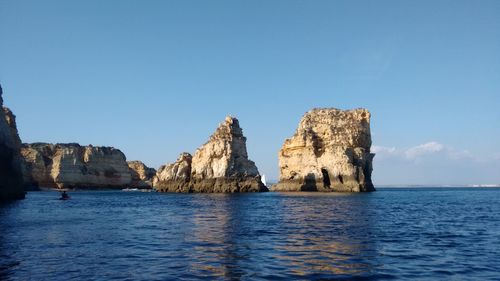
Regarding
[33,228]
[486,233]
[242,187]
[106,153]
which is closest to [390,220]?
[486,233]

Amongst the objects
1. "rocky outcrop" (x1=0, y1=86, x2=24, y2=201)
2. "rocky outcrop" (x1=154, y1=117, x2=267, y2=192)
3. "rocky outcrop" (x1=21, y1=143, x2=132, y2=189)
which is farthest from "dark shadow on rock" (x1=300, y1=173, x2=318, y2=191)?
"rocky outcrop" (x1=21, y1=143, x2=132, y2=189)

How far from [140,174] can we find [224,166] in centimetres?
9803

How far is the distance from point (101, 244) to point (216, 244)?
249 inches

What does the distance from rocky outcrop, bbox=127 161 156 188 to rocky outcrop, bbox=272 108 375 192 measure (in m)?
89.9

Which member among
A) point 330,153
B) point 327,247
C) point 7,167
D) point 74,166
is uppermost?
point 330,153

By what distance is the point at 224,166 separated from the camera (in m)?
99.6

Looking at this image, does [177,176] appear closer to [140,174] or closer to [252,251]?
[140,174]

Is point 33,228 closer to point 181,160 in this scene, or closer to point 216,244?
point 216,244

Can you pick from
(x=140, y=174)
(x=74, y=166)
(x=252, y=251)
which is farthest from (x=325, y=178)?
(x=140, y=174)

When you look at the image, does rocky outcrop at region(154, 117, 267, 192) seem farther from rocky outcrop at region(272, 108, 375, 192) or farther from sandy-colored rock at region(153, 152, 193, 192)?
rocky outcrop at region(272, 108, 375, 192)

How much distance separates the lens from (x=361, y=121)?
10250 centimetres

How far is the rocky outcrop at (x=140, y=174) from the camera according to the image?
181550mm

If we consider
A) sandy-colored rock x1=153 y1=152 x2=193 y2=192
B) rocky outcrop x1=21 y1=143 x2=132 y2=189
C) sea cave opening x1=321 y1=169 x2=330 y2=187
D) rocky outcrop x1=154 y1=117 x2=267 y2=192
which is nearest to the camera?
sea cave opening x1=321 y1=169 x2=330 y2=187

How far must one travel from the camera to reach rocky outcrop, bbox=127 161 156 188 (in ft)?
596
